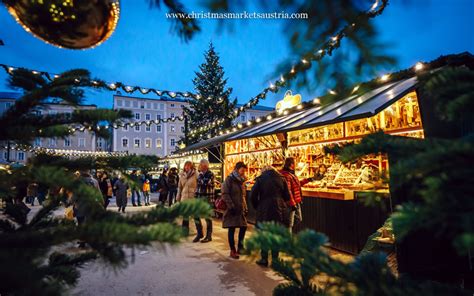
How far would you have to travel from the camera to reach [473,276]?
2.28 m

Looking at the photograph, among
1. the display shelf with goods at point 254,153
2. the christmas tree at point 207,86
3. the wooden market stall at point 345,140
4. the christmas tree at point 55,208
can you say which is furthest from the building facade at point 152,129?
the christmas tree at point 55,208

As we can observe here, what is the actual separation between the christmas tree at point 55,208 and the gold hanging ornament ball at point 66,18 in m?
0.28

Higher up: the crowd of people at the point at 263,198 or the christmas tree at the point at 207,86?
the christmas tree at the point at 207,86

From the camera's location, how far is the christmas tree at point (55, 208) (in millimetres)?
641

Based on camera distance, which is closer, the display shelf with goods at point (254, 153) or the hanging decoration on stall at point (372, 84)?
the hanging decoration on stall at point (372, 84)

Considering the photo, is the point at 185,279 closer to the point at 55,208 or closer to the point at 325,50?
the point at 55,208

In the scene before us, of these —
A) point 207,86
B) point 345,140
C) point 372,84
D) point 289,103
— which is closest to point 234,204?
point 345,140

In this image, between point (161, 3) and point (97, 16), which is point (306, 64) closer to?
point (161, 3)

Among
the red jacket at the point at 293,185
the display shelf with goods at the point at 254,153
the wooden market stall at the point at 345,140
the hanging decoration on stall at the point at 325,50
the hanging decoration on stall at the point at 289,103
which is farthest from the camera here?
the display shelf with goods at the point at 254,153

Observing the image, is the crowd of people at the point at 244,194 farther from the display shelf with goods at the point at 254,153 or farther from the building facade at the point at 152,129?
the building facade at the point at 152,129

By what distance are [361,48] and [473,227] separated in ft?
3.20

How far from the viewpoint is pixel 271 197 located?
5.34 metres

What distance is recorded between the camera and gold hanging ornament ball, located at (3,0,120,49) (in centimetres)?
118

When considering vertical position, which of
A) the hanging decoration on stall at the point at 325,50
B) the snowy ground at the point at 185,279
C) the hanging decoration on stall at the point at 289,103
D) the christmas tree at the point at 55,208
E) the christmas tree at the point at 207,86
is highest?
the christmas tree at the point at 207,86
